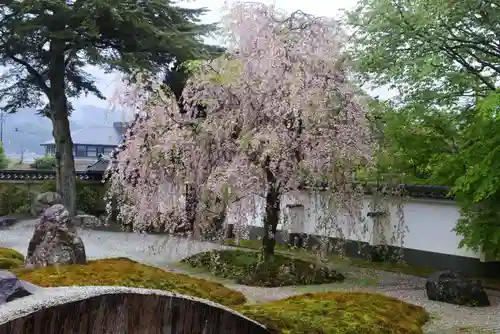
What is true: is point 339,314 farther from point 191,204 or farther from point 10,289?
point 191,204

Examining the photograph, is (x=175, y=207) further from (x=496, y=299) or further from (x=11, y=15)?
(x=11, y=15)

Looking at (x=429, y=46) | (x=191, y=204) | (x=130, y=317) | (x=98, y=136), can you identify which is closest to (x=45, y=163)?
(x=98, y=136)

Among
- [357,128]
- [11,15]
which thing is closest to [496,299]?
[357,128]

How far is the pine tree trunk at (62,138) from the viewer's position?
2070 cm

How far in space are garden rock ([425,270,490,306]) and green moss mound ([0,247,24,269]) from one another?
7223 mm

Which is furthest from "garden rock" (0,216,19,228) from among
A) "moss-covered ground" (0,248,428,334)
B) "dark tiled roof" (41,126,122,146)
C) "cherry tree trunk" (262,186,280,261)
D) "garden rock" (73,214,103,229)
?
"dark tiled roof" (41,126,122,146)

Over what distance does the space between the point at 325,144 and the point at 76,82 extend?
1395 cm

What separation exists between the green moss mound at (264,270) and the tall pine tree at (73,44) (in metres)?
7.13

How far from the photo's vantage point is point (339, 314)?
7094 mm

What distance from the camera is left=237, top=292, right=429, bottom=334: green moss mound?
19.3 ft

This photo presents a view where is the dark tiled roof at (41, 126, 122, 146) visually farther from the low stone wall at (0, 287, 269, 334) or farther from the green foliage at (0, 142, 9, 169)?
the low stone wall at (0, 287, 269, 334)

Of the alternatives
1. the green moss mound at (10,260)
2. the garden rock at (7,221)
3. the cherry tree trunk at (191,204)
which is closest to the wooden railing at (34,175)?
the garden rock at (7,221)

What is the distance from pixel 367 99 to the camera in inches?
461

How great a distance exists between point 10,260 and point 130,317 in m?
8.14
